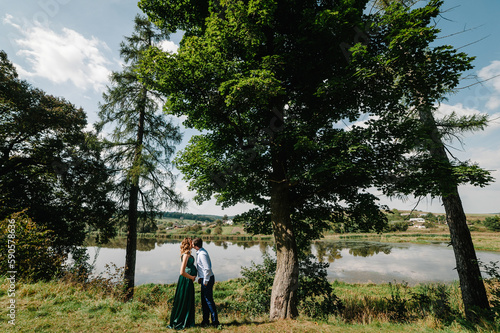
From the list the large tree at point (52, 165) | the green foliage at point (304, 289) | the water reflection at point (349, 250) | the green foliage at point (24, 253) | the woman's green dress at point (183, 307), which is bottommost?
the water reflection at point (349, 250)

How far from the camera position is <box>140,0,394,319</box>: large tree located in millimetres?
5582

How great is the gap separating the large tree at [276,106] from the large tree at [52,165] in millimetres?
7565

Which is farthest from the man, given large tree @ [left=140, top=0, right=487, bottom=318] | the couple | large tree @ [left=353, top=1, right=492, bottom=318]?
large tree @ [left=353, top=1, right=492, bottom=318]

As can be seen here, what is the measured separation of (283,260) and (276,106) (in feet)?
16.2

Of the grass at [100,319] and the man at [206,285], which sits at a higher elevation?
the man at [206,285]

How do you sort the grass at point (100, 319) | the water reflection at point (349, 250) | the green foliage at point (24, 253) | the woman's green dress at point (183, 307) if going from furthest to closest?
the water reflection at point (349, 250) < the green foliage at point (24, 253) < the woman's green dress at point (183, 307) < the grass at point (100, 319)

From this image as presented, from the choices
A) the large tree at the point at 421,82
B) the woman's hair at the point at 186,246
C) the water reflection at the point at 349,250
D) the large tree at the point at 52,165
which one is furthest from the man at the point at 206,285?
the water reflection at the point at 349,250

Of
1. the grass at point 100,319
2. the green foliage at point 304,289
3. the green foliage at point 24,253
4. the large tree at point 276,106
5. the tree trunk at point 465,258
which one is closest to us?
the grass at point 100,319

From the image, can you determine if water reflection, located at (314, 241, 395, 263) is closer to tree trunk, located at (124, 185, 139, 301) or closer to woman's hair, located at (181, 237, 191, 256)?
tree trunk, located at (124, 185, 139, 301)

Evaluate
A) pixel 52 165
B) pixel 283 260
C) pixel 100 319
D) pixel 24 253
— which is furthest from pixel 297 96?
pixel 52 165

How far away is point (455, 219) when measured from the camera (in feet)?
24.2

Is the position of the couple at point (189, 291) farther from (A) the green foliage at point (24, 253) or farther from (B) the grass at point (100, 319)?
(A) the green foliage at point (24, 253)

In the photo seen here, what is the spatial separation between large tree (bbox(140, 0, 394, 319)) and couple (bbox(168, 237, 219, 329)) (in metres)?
2.19

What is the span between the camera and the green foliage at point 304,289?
7.95m
